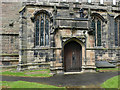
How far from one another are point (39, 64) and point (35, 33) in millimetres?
4031

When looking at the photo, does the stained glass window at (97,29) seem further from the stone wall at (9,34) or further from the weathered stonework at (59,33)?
the stone wall at (9,34)

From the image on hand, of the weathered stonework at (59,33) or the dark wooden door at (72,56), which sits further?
the dark wooden door at (72,56)

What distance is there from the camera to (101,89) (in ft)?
18.0

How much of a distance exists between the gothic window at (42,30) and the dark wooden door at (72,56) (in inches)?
168

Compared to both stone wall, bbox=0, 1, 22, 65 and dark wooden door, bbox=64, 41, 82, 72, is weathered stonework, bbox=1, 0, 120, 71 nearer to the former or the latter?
stone wall, bbox=0, 1, 22, 65

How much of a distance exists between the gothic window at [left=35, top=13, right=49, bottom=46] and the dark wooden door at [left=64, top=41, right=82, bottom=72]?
14.0 ft

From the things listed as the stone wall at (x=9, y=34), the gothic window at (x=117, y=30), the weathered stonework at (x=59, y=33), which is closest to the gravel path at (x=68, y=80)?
the weathered stonework at (x=59, y=33)

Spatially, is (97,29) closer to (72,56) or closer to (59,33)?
(72,56)

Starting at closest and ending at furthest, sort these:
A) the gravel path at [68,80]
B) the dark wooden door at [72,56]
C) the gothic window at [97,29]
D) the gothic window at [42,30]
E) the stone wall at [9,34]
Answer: the gravel path at [68,80] → the dark wooden door at [72,56] → the gothic window at [42,30] → the stone wall at [9,34] → the gothic window at [97,29]

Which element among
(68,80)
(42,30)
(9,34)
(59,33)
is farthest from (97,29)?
(9,34)

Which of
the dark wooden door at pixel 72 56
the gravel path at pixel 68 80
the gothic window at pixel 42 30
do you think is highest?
the gothic window at pixel 42 30

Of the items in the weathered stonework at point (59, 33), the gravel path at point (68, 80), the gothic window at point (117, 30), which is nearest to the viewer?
the gravel path at point (68, 80)

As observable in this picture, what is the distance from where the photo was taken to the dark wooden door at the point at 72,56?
1005cm

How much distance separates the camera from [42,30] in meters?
13.4
